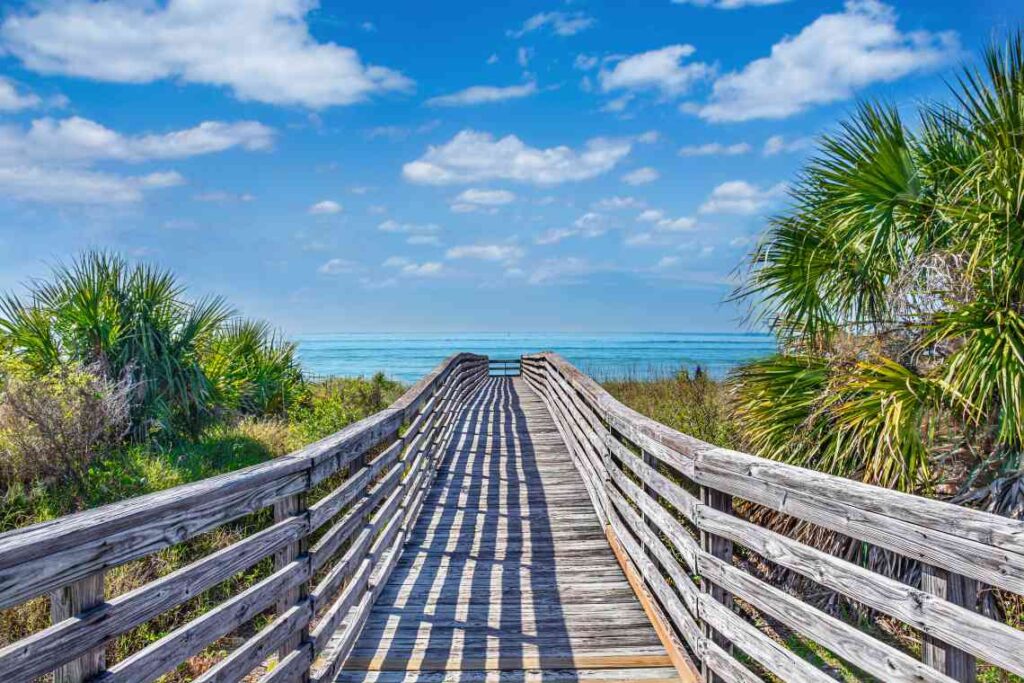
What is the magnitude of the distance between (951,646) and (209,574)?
2362 mm

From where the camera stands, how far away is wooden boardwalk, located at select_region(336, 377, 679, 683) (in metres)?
4.00

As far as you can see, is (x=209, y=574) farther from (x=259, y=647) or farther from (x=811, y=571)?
(x=811, y=571)

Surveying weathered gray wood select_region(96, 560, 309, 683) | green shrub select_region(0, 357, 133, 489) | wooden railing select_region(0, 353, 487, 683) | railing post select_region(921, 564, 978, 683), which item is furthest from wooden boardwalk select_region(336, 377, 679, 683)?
green shrub select_region(0, 357, 133, 489)

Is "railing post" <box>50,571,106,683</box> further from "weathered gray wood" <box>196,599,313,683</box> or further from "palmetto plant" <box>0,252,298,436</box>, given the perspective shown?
"palmetto plant" <box>0,252,298,436</box>

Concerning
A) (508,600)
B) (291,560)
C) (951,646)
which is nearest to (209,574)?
(291,560)

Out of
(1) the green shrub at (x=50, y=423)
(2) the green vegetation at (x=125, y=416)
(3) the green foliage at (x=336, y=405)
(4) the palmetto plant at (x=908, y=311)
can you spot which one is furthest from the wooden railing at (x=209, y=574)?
(3) the green foliage at (x=336, y=405)

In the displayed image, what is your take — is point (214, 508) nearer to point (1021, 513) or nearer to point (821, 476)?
point (821, 476)

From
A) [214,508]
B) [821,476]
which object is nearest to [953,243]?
[821,476]

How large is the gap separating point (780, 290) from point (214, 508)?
19.2 ft

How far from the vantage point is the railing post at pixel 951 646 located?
1907 mm

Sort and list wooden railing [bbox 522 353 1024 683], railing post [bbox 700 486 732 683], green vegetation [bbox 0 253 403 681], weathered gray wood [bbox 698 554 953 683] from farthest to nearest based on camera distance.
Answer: green vegetation [bbox 0 253 403 681], railing post [bbox 700 486 732 683], weathered gray wood [bbox 698 554 953 683], wooden railing [bbox 522 353 1024 683]

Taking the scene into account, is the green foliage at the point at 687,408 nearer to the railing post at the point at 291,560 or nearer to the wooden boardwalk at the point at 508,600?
the wooden boardwalk at the point at 508,600

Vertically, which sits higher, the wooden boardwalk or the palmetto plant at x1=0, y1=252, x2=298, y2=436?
the palmetto plant at x1=0, y1=252, x2=298, y2=436

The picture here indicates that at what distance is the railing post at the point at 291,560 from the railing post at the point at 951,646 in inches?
100
